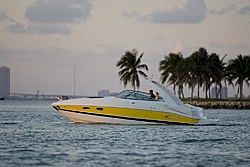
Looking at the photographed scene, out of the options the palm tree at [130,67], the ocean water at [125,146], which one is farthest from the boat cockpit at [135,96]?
the palm tree at [130,67]

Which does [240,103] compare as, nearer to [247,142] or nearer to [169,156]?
[247,142]

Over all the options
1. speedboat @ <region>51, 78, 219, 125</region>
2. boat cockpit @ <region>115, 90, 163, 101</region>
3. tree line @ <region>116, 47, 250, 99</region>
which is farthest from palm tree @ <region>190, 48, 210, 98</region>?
boat cockpit @ <region>115, 90, 163, 101</region>

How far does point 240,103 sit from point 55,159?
85508 millimetres

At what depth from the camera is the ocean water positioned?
73.2 ft

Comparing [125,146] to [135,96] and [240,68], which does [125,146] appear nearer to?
[135,96]

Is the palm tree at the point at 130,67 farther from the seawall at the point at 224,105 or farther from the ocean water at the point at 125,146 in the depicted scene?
the ocean water at the point at 125,146

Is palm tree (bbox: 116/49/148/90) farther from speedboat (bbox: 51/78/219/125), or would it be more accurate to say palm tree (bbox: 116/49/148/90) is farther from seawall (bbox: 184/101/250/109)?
speedboat (bbox: 51/78/219/125)

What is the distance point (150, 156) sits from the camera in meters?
23.7

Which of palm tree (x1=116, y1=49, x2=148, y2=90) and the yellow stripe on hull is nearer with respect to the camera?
the yellow stripe on hull

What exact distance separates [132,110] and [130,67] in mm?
60824

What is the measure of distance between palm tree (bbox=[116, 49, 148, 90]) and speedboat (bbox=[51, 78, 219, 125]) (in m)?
58.9

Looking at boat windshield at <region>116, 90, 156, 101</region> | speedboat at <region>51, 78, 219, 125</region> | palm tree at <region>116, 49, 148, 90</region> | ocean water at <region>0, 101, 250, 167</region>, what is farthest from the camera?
palm tree at <region>116, 49, 148, 90</region>

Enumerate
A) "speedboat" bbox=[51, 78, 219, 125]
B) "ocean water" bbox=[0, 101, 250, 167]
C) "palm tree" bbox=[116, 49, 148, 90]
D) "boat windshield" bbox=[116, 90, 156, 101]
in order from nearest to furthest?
"ocean water" bbox=[0, 101, 250, 167], "speedboat" bbox=[51, 78, 219, 125], "boat windshield" bbox=[116, 90, 156, 101], "palm tree" bbox=[116, 49, 148, 90]

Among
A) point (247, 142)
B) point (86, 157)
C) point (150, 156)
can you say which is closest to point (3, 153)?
point (86, 157)
